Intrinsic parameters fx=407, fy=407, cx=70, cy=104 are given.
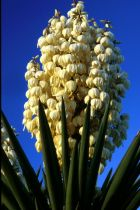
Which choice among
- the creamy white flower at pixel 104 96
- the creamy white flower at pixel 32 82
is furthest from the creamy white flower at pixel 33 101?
the creamy white flower at pixel 104 96

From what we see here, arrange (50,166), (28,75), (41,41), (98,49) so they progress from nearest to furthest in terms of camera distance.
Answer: (50,166) < (98,49) < (28,75) < (41,41)

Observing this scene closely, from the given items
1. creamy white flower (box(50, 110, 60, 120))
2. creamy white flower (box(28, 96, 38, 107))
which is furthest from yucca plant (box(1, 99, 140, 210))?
creamy white flower (box(28, 96, 38, 107))

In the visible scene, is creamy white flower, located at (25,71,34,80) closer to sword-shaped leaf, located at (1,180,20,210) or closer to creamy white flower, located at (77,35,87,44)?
creamy white flower, located at (77,35,87,44)

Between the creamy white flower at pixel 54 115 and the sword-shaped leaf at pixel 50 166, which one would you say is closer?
the sword-shaped leaf at pixel 50 166

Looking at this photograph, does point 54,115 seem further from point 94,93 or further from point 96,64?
point 96,64

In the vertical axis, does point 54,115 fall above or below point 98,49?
below

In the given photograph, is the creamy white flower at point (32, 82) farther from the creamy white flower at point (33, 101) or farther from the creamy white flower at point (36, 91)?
the creamy white flower at point (33, 101)

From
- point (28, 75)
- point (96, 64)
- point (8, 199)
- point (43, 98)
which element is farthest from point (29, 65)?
point (8, 199)

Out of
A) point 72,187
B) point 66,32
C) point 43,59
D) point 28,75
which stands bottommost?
point 72,187
